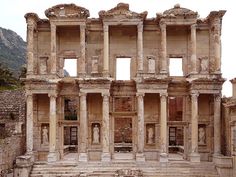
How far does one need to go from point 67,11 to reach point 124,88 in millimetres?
5584

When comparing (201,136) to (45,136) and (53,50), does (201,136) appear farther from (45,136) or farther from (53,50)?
(53,50)

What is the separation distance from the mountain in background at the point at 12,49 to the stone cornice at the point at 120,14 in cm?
4753

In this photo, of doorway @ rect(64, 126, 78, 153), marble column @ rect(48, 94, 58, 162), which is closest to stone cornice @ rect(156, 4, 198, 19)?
marble column @ rect(48, 94, 58, 162)

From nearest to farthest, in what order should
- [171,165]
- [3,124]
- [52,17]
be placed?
1. [171,165]
2. [52,17]
3. [3,124]

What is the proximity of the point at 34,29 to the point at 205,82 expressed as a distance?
10.4 metres

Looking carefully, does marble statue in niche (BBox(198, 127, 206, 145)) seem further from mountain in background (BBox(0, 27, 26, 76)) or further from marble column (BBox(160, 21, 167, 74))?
mountain in background (BBox(0, 27, 26, 76))

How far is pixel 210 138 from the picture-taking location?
2278 centimetres

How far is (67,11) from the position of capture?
22672 mm

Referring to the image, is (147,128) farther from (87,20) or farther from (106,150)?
(87,20)

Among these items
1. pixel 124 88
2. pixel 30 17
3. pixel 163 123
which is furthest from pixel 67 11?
pixel 163 123

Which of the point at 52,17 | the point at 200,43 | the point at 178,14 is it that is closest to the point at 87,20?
the point at 52,17

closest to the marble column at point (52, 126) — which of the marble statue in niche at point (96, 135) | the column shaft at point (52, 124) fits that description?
the column shaft at point (52, 124)

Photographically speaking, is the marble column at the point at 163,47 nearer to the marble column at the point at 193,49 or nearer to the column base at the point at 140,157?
the marble column at the point at 193,49

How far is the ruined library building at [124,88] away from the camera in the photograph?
70.4ft
